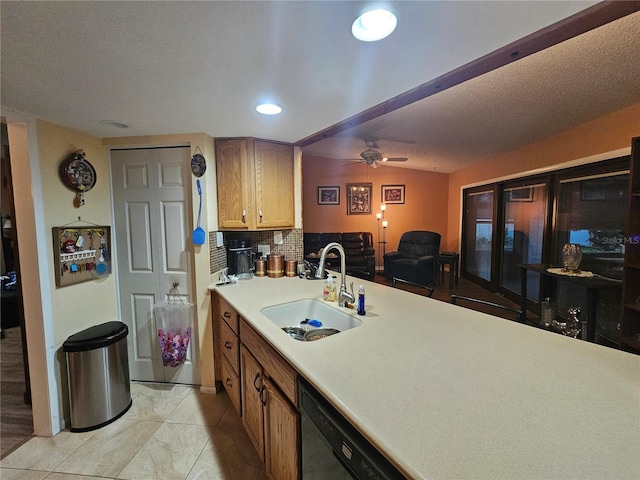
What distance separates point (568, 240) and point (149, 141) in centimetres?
443

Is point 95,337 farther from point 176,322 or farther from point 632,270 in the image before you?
point 632,270

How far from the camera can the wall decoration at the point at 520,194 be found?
3.93 metres

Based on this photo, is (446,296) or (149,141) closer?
(149,141)

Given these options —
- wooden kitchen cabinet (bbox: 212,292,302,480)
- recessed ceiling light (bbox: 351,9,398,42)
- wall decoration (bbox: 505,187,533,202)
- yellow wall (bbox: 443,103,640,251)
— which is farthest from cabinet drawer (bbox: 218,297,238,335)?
wall decoration (bbox: 505,187,533,202)

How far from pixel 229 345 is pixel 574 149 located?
4005mm

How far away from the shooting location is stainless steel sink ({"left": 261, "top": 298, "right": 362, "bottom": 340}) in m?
1.57

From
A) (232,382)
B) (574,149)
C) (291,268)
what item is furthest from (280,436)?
(574,149)

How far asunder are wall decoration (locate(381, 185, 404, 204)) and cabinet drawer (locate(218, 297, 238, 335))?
563cm

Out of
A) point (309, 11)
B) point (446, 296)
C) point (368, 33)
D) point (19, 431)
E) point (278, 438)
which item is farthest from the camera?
point (446, 296)

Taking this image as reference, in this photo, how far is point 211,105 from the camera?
1587 millimetres

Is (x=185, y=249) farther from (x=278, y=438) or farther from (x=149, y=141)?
(x=278, y=438)

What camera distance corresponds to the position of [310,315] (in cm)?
181

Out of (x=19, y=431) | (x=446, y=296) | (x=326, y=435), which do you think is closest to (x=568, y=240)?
(x=446, y=296)

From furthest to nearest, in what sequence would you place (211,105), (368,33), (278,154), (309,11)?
(278,154), (211,105), (368,33), (309,11)
